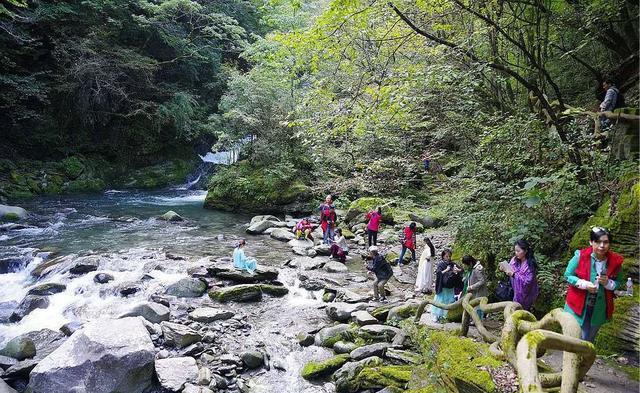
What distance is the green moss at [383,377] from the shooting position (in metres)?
5.85

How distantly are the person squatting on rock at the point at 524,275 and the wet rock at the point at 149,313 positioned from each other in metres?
6.83

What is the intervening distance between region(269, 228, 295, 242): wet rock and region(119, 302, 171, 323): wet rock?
289 inches

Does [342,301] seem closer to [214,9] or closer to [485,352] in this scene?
[485,352]

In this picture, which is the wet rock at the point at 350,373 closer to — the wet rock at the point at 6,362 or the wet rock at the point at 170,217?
the wet rock at the point at 6,362

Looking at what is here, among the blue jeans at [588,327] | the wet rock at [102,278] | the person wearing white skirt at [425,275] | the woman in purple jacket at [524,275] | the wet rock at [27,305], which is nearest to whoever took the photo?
the blue jeans at [588,327]

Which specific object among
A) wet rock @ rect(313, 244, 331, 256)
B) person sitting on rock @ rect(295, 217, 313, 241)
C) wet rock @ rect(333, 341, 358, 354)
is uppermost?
person sitting on rock @ rect(295, 217, 313, 241)

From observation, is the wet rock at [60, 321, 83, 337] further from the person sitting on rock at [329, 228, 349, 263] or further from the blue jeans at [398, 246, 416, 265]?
the blue jeans at [398, 246, 416, 265]

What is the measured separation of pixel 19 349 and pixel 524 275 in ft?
28.0

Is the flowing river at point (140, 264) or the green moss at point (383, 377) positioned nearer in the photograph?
the green moss at point (383, 377)

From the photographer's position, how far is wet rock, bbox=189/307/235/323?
8711 millimetres

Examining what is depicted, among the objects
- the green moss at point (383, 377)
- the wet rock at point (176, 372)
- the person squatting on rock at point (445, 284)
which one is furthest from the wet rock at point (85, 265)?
the person squatting on rock at point (445, 284)

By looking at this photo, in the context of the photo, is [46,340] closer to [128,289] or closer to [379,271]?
[128,289]

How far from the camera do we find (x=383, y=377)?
6051mm

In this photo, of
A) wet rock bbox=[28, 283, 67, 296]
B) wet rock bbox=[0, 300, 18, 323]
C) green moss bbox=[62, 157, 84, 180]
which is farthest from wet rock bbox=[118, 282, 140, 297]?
green moss bbox=[62, 157, 84, 180]
